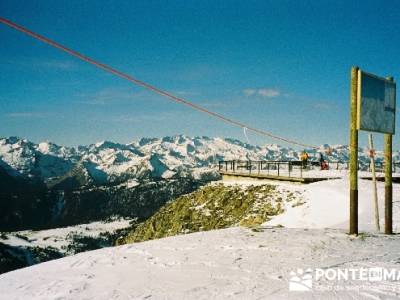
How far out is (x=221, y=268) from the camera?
8.52 meters

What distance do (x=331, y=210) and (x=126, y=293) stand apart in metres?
19.6

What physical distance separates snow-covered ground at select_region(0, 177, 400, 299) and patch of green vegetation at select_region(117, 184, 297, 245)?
15.6 meters

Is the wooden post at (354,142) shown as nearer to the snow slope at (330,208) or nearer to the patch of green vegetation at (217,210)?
the snow slope at (330,208)

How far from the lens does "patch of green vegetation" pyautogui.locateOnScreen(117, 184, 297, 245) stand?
2952cm

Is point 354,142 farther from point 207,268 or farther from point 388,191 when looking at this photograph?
point 207,268

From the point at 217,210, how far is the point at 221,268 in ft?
83.2

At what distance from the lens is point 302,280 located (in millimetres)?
7477

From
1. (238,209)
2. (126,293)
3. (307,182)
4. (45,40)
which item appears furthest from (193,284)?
(307,182)

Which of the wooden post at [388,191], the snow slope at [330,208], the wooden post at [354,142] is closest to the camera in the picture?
the wooden post at [354,142]

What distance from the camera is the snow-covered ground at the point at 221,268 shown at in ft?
23.0

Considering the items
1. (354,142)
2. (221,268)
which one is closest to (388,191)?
(354,142)


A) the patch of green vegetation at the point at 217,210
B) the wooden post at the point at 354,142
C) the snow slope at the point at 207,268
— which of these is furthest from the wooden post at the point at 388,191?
the patch of green vegetation at the point at 217,210

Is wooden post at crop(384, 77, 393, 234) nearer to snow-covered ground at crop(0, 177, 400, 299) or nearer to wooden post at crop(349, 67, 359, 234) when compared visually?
snow-covered ground at crop(0, 177, 400, 299)

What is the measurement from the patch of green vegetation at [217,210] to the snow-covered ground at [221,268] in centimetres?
1557
